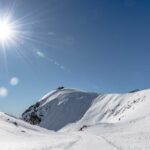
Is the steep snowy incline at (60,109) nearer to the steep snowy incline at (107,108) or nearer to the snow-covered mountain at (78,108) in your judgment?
the snow-covered mountain at (78,108)

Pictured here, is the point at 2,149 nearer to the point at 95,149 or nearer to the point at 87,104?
the point at 95,149

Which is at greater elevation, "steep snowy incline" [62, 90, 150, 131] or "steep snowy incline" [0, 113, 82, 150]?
"steep snowy incline" [62, 90, 150, 131]

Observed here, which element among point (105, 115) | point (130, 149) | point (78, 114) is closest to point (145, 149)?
point (130, 149)

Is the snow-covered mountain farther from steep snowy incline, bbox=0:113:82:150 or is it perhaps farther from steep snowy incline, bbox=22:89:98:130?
steep snowy incline, bbox=0:113:82:150

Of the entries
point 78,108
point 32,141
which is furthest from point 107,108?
point 32,141

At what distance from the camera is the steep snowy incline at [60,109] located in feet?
466

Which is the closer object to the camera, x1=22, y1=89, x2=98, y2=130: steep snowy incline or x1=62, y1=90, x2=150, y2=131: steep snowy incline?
x1=62, y1=90, x2=150, y2=131: steep snowy incline

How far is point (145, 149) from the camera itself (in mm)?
18062

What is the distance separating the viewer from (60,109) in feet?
519

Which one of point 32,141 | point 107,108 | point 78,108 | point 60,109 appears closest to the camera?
point 32,141

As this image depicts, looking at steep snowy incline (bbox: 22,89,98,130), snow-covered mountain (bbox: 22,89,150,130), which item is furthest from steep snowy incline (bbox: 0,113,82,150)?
steep snowy incline (bbox: 22,89,98,130)

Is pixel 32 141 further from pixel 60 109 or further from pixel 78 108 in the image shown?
pixel 60 109

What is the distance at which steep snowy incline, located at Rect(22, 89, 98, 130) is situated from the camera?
142125 mm

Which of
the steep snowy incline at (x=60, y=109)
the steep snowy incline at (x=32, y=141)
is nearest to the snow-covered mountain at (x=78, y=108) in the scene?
the steep snowy incline at (x=60, y=109)
